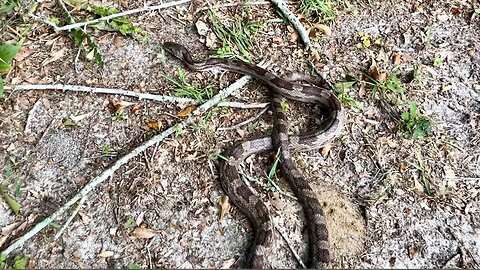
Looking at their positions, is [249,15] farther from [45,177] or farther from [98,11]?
[45,177]

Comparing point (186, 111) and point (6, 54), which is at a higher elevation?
point (6, 54)

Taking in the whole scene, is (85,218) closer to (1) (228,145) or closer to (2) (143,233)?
(2) (143,233)

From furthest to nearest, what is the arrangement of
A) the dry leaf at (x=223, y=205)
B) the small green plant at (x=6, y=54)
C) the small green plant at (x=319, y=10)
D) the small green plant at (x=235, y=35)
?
the small green plant at (x=319, y=10) → the small green plant at (x=235, y=35) → the small green plant at (x=6, y=54) → the dry leaf at (x=223, y=205)

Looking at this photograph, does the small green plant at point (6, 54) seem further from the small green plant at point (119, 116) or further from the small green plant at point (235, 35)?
the small green plant at point (235, 35)

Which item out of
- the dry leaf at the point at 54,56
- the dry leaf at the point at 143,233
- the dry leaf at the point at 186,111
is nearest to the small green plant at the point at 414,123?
the dry leaf at the point at 186,111

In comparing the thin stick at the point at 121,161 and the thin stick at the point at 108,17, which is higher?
the thin stick at the point at 108,17

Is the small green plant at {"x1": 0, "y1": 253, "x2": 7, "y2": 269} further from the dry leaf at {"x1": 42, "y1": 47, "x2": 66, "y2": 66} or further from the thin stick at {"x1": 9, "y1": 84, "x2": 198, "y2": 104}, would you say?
the dry leaf at {"x1": 42, "y1": 47, "x2": 66, "y2": 66}

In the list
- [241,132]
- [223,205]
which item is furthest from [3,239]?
[241,132]
